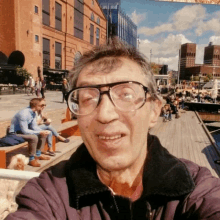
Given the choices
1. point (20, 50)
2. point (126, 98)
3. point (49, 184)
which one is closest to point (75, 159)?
point (49, 184)

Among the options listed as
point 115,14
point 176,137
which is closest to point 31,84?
point 115,14

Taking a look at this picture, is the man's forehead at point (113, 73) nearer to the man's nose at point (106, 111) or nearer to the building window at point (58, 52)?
the man's nose at point (106, 111)

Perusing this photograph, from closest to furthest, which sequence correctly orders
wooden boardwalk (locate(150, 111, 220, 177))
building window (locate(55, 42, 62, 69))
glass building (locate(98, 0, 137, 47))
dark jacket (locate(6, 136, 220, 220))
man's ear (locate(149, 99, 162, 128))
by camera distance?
dark jacket (locate(6, 136, 220, 220)), man's ear (locate(149, 99, 162, 128)), glass building (locate(98, 0, 137, 47)), building window (locate(55, 42, 62, 69)), wooden boardwalk (locate(150, 111, 220, 177))

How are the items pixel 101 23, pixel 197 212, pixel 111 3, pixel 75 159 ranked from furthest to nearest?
pixel 111 3, pixel 101 23, pixel 75 159, pixel 197 212

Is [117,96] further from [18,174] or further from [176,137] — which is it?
[176,137]

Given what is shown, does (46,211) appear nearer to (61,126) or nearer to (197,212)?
(197,212)

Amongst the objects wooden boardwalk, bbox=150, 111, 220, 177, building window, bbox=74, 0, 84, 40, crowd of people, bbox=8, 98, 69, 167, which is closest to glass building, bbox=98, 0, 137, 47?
building window, bbox=74, 0, 84, 40

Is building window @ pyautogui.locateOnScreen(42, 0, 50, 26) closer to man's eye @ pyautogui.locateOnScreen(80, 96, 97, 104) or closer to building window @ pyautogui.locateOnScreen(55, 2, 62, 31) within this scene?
building window @ pyautogui.locateOnScreen(55, 2, 62, 31)
